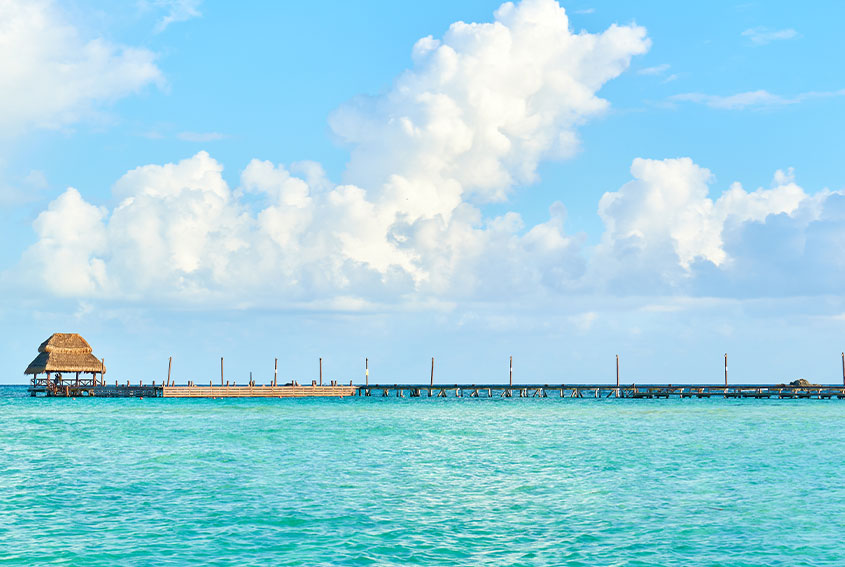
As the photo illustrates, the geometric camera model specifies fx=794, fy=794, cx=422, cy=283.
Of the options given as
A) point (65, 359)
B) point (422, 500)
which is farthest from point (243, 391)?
point (422, 500)

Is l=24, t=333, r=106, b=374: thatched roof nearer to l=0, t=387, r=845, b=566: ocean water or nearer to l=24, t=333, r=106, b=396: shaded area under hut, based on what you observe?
l=24, t=333, r=106, b=396: shaded area under hut

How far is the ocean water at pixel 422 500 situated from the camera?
60.7 feet

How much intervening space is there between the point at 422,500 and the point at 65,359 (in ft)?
352

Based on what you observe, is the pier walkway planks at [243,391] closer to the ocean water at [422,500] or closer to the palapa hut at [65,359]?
the palapa hut at [65,359]

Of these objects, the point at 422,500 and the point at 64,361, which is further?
the point at 64,361

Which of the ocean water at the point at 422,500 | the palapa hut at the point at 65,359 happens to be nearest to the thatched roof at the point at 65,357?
the palapa hut at the point at 65,359

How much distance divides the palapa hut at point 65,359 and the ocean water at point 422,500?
242 feet

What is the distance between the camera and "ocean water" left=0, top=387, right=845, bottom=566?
1852 centimetres

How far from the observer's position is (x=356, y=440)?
46375mm

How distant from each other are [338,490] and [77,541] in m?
9.30

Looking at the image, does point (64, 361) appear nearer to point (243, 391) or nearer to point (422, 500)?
point (243, 391)

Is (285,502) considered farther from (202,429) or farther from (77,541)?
(202,429)

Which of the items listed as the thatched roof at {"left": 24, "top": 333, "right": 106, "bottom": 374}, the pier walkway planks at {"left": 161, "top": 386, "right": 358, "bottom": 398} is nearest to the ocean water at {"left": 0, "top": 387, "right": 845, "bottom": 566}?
the pier walkway planks at {"left": 161, "top": 386, "right": 358, "bottom": 398}

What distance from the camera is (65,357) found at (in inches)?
4658
